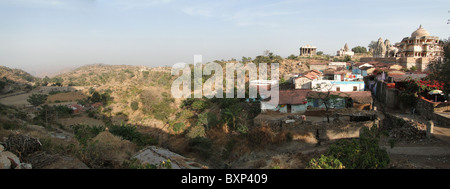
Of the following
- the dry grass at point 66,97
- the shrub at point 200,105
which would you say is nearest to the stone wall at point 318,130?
the shrub at point 200,105

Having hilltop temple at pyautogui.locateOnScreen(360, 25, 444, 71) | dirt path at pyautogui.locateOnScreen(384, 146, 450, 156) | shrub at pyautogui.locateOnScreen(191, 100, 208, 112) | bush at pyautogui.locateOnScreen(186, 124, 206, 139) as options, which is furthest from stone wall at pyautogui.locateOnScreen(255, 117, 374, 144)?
hilltop temple at pyautogui.locateOnScreen(360, 25, 444, 71)

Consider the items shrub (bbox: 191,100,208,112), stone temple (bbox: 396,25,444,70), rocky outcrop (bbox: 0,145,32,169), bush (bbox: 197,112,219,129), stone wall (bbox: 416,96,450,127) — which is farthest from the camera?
stone temple (bbox: 396,25,444,70)

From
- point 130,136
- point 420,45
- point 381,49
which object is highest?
point 381,49

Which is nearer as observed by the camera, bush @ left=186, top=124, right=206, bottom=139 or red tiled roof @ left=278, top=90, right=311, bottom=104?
bush @ left=186, top=124, right=206, bottom=139

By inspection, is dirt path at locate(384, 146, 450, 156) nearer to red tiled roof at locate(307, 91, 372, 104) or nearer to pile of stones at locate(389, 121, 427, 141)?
pile of stones at locate(389, 121, 427, 141)

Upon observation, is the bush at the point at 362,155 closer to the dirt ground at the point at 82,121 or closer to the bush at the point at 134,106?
the dirt ground at the point at 82,121

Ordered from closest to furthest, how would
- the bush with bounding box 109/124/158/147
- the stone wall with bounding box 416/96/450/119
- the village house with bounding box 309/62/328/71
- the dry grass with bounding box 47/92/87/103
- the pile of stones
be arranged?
the pile of stones, the stone wall with bounding box 416/96/450/119, the bush with bounding box 109/124/158/147, the village house with bounding box 309/62/328/71, the dry grass with bounding box 47/92/87/103

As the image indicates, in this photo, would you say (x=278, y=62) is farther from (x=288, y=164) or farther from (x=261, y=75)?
(x=288, y=164)

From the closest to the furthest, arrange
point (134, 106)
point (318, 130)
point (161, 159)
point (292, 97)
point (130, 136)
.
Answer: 1. point (161, 159)
2. point (318, 130)
3. point (130, 136)
4. point (292, 97)
5. point (134, 106)

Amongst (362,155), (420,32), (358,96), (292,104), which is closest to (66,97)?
(292,104)

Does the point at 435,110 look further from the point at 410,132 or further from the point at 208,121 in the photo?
the point at 208,121

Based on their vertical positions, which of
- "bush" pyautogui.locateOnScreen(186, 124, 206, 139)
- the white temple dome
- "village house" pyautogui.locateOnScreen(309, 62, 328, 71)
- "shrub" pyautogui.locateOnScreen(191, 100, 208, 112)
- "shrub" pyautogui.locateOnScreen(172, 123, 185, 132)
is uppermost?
the white temple dome

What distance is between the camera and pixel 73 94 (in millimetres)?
36125
